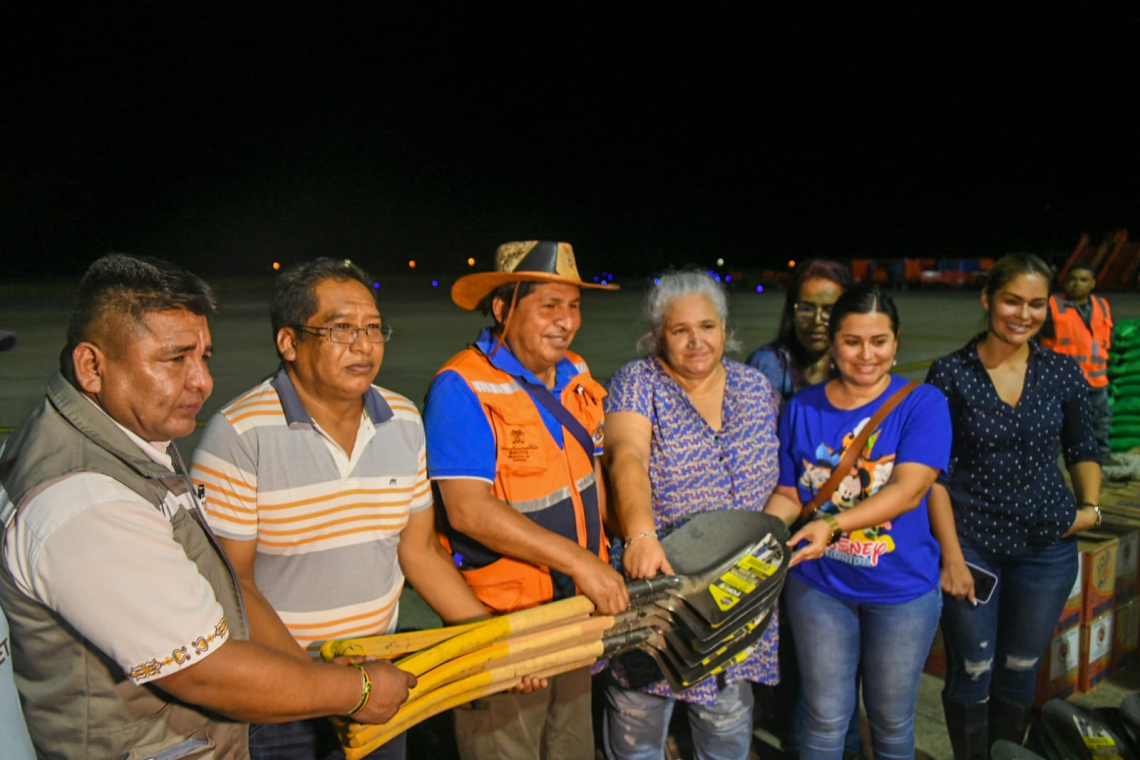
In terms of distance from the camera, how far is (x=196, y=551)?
1.53m

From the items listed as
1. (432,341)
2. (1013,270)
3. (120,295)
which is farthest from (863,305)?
(432,341)

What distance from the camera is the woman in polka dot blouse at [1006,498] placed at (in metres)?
2.74

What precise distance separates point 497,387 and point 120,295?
1094 millimetres

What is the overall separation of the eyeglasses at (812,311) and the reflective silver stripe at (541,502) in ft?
5.34

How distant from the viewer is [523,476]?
2.26 meters

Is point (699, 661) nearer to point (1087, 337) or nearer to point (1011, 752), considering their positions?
point (1011, 752)

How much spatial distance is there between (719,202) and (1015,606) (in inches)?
1854

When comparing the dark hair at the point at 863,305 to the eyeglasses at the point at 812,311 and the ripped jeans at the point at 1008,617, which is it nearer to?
the eyeglasses at the point at 812,311

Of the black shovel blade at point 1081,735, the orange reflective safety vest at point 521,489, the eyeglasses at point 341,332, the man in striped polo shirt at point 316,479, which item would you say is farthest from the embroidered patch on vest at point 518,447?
the black shovel blade at point 1081,735

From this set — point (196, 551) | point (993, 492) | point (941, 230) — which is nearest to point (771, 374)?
point (993, 492)

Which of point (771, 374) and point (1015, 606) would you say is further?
point (771, 374)

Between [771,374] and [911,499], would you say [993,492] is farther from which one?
[771,374]

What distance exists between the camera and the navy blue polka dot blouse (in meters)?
2.74

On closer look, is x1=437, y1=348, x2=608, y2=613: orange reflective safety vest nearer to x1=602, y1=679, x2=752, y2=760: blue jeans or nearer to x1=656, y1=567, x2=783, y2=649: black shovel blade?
x1=656, y1=567, x2=783, y2=649: black shovel blade
